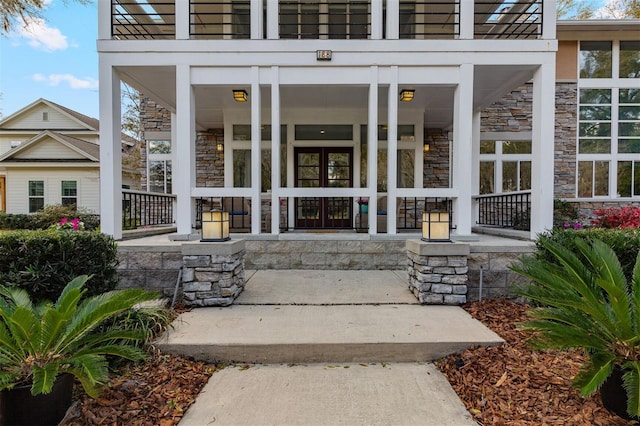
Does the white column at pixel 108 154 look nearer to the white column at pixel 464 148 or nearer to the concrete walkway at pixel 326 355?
the concrete walkway at pixel 326 355

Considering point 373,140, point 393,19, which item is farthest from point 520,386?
point 393,19

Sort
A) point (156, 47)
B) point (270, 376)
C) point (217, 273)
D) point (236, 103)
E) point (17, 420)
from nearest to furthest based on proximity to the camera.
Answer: point (17, 420) → point (270, 376) → point (217, 273) → point (156, 47) → point (236, 103)

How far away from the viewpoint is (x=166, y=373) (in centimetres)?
256

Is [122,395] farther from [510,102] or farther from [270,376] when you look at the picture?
[510,102]

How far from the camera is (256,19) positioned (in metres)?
5.39

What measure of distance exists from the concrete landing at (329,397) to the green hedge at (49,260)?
1.76m

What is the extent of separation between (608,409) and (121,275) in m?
5.18

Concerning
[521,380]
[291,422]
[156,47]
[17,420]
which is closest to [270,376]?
[291,422]

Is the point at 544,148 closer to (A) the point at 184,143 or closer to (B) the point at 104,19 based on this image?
(A) the point at 184,143

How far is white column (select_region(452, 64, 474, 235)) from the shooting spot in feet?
17.0

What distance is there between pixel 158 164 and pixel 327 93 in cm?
585

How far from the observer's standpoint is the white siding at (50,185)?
1415cm

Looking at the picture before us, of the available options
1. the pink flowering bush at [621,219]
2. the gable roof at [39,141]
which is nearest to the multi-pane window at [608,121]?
the pink flowering bush at [621,219]

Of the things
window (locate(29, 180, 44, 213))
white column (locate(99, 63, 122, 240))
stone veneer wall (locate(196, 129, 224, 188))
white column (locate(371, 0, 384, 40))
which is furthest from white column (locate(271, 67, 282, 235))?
window (locate(29, 180, 44, 213))
